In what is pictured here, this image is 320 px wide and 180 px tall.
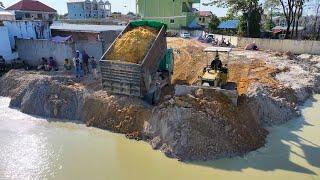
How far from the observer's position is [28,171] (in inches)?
355

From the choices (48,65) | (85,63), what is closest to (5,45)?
Answer: (48,65)

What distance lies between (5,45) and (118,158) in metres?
11.0

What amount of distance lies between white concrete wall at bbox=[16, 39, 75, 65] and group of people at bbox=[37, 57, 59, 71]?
373 millimetres

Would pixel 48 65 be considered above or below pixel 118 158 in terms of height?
above

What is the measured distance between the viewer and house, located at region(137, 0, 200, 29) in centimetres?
4241

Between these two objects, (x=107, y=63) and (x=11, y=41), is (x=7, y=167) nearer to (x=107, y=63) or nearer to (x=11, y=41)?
(x=107, y=63)

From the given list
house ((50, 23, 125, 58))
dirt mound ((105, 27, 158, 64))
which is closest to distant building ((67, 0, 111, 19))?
house ((50, 23, 125, 58))

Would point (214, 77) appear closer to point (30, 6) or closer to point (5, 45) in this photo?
point (5, 45)

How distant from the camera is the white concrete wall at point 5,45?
680 inches

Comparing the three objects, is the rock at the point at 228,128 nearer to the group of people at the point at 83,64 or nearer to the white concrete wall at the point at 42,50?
the group of people at the point at 83,64

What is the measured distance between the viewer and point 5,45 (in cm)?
1741

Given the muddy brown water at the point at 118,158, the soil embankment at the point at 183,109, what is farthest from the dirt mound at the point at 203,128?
the muddy brown water at the point at 118,158

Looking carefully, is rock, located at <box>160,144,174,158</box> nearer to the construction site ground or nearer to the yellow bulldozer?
the yellow bulldozer

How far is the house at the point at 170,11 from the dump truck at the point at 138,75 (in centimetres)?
3030
